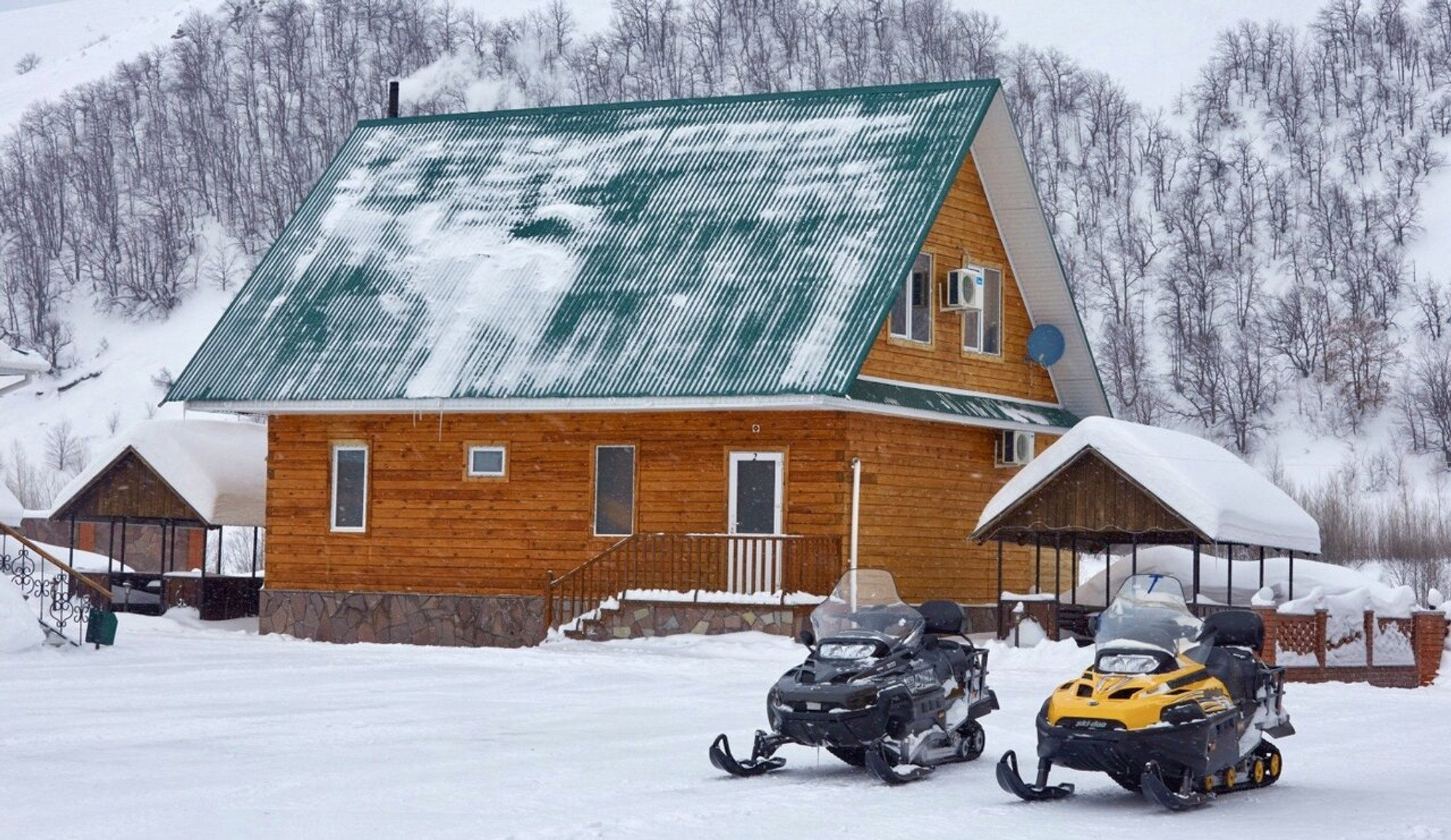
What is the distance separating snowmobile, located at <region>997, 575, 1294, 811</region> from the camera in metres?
11.5

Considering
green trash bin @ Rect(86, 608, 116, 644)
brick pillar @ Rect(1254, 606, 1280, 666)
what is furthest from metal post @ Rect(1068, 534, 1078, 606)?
green trash bin @ Rect(86, 608, 116, 644)

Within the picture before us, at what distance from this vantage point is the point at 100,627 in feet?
73.6

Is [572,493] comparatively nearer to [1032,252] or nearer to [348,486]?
[348,486]

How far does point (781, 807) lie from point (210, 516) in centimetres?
1944

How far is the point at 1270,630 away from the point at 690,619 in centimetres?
672

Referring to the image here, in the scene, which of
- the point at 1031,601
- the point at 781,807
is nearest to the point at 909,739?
the point at 781,807

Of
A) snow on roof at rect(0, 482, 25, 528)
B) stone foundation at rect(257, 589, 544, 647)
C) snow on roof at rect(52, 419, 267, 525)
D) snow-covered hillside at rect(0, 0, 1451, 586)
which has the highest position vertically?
snow-covered hillside at rect(0, 0, 1451, 586)

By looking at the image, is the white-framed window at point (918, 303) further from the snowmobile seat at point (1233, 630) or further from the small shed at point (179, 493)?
the snowmobile seat at point (1233, 630)

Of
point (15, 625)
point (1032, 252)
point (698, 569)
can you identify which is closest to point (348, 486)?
point (698, 569)

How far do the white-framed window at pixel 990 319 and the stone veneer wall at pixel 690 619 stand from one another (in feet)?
18.6

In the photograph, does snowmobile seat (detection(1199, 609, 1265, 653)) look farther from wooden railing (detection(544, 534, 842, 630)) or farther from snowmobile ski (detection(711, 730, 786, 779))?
wooden railing (detection(544, 534, 842, 630))

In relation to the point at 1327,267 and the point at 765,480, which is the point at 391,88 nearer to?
the point at 765,480

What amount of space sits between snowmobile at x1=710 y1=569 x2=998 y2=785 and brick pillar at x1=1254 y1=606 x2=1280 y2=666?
8.42m

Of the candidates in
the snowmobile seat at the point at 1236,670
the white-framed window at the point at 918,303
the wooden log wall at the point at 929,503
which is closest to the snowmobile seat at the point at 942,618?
the snowmobile seat at the point at 1236,670
